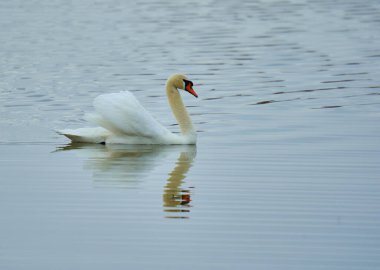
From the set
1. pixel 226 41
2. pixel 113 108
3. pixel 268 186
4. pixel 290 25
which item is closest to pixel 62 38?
pixel 226 41

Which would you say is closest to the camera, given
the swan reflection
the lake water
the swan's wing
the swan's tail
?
the lake water

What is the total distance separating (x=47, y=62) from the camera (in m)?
21.5

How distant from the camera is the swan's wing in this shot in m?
12.5

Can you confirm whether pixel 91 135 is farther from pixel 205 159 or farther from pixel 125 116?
pixel 205 159

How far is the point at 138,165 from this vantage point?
1141 cm

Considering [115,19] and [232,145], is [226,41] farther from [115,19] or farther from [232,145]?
[232,145]

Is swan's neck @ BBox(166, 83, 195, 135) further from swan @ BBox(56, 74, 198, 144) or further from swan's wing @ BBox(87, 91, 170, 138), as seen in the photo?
swan's wing @ BBox(87, 91, 170, 138)

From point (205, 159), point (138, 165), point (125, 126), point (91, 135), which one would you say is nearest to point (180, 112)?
point (125, 126)

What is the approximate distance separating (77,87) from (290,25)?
1112 cm

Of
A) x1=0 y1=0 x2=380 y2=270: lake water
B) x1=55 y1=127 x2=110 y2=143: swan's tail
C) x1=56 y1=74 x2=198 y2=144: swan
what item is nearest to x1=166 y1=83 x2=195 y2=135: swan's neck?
x1=56 y1=74 x2=198 y2=144: swan

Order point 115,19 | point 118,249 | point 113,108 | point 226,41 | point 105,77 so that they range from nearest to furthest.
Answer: point 118,249, point 113,108, point 105,77, point 226,41, point 115,19

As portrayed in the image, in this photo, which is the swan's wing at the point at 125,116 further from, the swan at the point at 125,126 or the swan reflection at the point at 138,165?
the swan reflection at the point at 138,165

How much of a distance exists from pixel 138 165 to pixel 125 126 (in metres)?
1.27

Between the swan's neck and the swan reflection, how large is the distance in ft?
0.75
